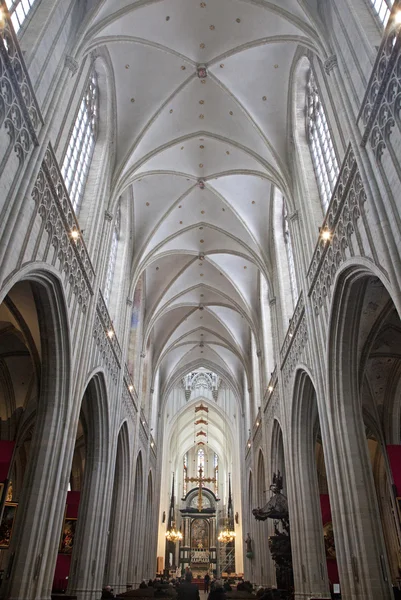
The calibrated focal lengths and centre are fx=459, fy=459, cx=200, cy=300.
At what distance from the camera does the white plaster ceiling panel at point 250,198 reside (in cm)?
1853

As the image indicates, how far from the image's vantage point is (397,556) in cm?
1986

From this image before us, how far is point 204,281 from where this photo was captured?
2464 centimetres

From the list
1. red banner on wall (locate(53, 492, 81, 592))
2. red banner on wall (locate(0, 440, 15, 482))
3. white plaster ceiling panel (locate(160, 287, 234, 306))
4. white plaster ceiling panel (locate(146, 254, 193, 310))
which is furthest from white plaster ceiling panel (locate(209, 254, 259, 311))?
red banner on wall (locate(0, 440, 15, 482))

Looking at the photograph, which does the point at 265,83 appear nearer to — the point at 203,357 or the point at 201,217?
the point at 201,217

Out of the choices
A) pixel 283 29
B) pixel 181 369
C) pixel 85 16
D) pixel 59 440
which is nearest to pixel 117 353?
pixel 59 440

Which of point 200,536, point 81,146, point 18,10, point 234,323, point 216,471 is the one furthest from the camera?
point 216,471

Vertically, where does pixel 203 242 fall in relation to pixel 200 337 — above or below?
below

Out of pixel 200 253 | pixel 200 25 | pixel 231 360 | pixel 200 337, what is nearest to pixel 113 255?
pixel 200 253

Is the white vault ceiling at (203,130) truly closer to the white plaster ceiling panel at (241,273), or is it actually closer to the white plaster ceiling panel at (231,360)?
the white plaster ceiling panel at (241,273)

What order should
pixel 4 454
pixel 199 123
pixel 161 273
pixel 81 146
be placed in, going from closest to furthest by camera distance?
pixel 81 146, pixel 4 454, pixel 199 123, pixel 161 273

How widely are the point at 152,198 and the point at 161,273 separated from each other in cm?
510

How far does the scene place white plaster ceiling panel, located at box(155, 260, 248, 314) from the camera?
23734mm

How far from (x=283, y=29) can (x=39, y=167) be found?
838 centimetres

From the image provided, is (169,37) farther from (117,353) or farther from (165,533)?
(165,533)
